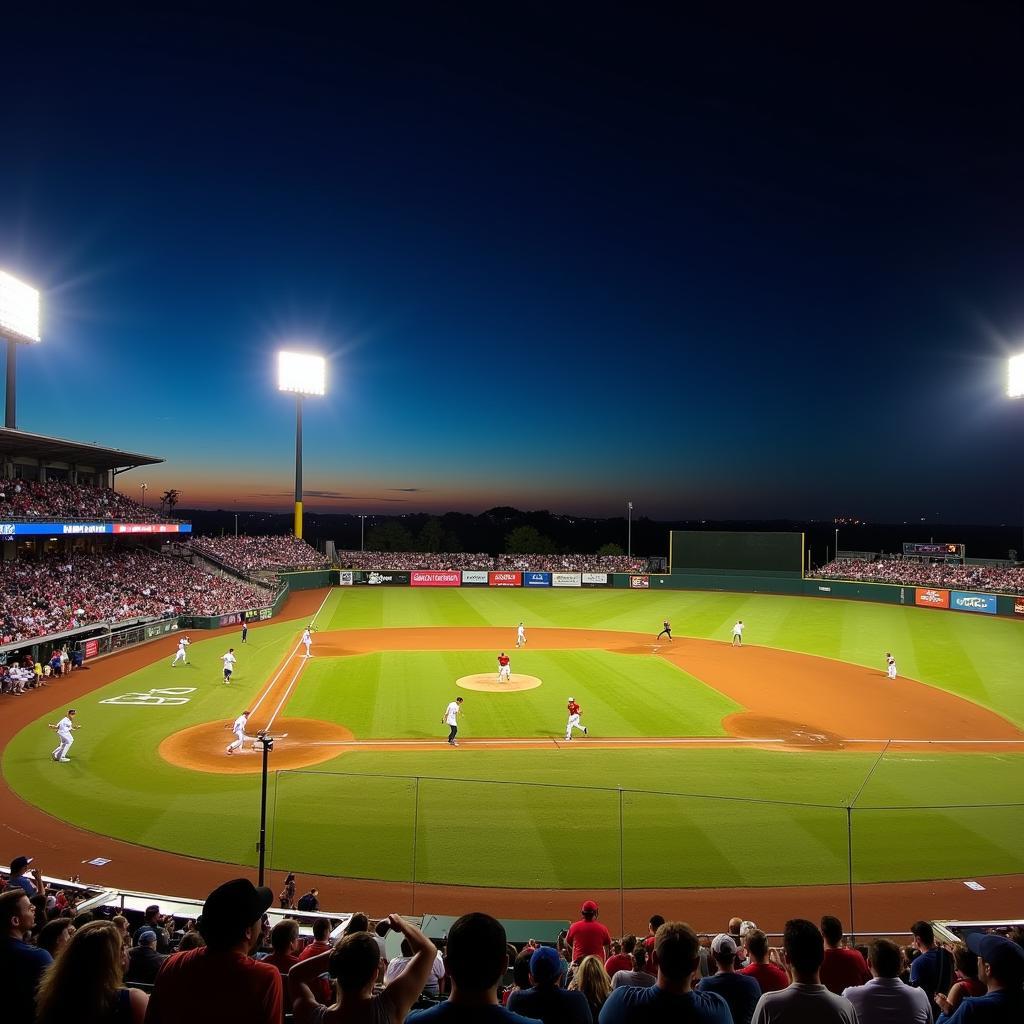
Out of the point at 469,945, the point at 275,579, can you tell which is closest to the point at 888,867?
the point at 469,945

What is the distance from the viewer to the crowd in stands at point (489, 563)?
72.3 m

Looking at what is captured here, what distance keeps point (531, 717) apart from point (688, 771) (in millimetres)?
6790

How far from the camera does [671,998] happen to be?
3.60m

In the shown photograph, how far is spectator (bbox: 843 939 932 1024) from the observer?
4.50 m

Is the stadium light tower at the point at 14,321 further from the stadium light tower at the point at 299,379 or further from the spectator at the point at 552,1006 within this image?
the spectator at the point at 552,1006

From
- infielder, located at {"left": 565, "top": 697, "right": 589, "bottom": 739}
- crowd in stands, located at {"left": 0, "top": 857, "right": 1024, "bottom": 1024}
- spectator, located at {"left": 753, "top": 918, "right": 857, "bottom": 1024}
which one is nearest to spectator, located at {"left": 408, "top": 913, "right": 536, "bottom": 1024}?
crowd in stands, located at {"left": 0, "top": 857, "right": 1024, "bottom": 1024}

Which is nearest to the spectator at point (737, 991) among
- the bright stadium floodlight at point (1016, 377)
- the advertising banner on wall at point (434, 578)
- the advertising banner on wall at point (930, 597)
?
the advertising banner on wall at point (930, 597)

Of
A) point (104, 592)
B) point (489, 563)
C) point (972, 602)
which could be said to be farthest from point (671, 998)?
point (489, 563)

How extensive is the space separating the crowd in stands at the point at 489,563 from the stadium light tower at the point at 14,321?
34.6 m

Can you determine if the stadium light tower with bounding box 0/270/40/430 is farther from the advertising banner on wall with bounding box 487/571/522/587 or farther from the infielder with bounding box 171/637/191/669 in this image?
the advertising banner on wall with bounding box 487/571/522/587

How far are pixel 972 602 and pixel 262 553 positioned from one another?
184ft

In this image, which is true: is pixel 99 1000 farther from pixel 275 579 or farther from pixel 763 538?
pixel 763 538

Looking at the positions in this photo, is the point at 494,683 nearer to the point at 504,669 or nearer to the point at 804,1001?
the point at 504,669

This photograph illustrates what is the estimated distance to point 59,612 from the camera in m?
33.0
